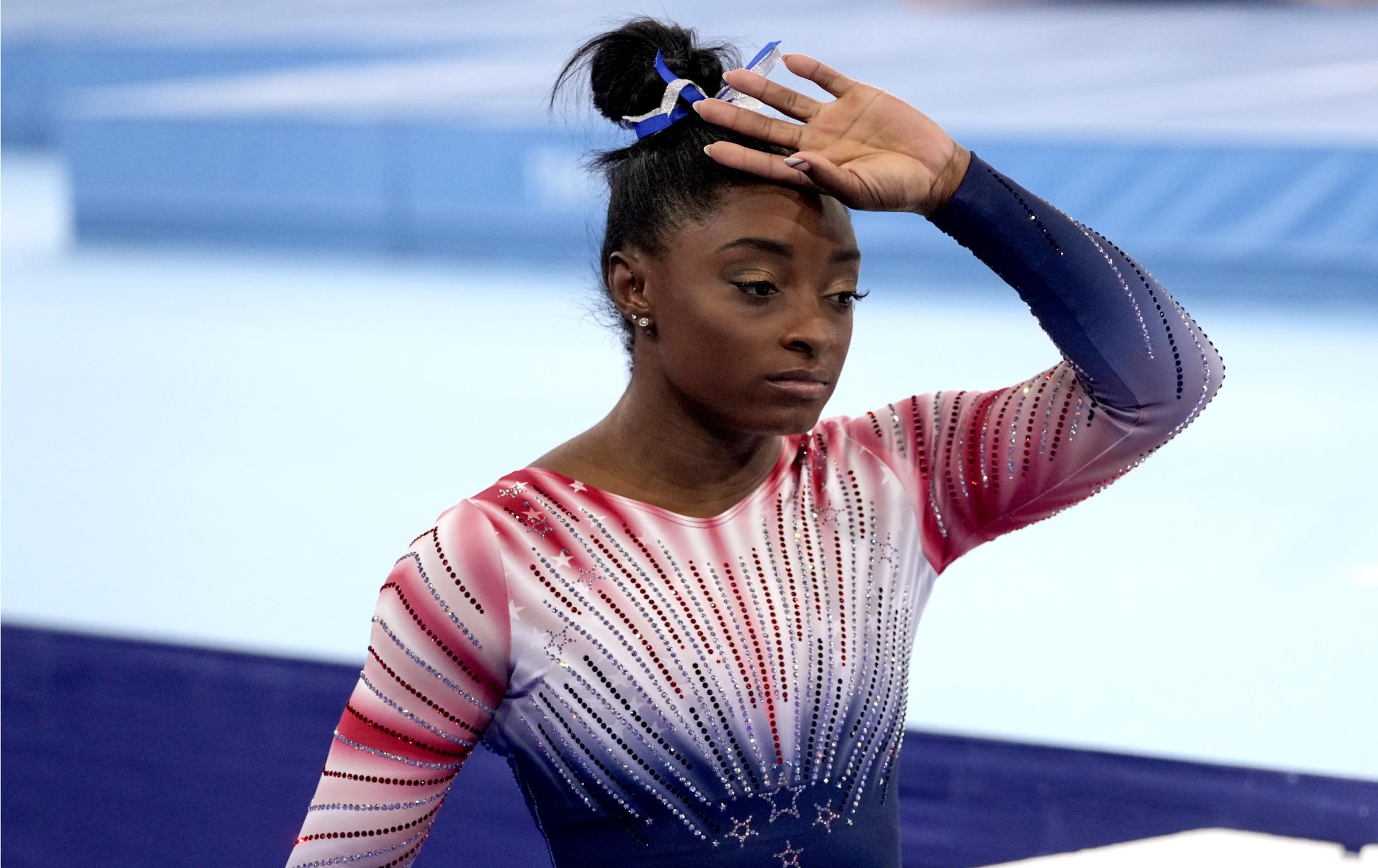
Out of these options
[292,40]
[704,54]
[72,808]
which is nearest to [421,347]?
[72,808]

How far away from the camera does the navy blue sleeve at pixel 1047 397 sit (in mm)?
1348

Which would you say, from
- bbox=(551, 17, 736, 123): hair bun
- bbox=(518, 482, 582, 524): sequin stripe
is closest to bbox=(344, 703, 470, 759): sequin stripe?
bbox=(518, 482, 582, 524): sequin stripe

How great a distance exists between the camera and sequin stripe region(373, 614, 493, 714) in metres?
1.30

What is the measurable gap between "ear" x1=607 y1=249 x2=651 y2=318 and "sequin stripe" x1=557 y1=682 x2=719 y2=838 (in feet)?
1.04

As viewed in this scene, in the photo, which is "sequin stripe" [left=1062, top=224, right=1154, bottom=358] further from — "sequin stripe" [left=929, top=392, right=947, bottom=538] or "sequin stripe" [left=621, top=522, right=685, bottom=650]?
"sequin stripe" [left=621, top=522, right=685, bottom=650]

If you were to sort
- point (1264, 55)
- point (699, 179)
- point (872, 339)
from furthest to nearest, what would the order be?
point (1264, 55) < point (872, 339) < point (699, 179)

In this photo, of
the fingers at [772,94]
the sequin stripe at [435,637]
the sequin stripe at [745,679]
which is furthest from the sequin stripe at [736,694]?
the fingers at [772,94]

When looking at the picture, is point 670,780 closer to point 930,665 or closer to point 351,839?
point 351,839

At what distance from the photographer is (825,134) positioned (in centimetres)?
130

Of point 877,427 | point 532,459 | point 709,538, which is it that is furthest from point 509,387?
point 709,538

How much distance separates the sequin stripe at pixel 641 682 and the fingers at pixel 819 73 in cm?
48

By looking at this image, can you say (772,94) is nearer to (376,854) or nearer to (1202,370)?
(1202,370)

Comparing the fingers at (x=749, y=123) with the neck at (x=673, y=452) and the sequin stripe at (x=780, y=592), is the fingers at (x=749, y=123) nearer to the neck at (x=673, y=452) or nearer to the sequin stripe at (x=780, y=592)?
the neck at (x=673, y=452)

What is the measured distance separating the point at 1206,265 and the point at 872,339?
1.74m
